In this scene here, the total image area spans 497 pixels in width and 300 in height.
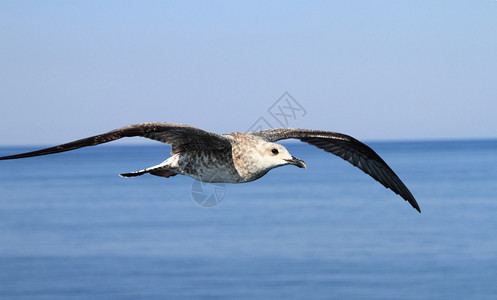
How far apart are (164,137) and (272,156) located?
5.03 feet

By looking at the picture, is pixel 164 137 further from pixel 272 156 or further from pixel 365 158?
pixel 365 158

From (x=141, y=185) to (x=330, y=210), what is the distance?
2904cm

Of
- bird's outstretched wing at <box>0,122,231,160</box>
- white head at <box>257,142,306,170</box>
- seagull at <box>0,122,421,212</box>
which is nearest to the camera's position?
bird's outstretched wing at <box>0,122,231,160</box>

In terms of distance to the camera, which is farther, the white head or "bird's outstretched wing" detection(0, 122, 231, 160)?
the white head

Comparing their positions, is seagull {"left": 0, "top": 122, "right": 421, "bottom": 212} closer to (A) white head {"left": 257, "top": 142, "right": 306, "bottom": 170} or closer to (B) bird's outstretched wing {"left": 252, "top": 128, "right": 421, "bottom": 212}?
(A) white head {"left": 257, "top": 142, "right": 306, "bottom": 170}

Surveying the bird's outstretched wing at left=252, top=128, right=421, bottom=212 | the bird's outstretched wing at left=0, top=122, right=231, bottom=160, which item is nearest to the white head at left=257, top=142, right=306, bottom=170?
the bird's outstretched wing at left=0, top=122, right=231, bottom=160

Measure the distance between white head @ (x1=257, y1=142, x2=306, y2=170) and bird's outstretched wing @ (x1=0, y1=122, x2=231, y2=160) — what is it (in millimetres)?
497

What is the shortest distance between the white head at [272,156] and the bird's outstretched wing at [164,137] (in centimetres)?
50

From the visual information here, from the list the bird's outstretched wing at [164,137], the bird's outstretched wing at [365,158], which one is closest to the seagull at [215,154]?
the bird's outstretched wing at [164,137]

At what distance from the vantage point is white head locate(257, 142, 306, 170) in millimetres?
10594

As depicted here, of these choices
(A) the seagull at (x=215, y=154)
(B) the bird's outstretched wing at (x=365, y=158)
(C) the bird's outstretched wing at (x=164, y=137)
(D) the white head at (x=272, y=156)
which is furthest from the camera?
(B) the bird's outstretched wing at (x=365, y=158)

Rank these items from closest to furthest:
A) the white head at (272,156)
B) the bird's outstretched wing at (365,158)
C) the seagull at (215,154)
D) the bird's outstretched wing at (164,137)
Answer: the bird's outstretched wing at (164,137), the seagull at (215,154), the white head at (272,156), the bird's outstretched wing at (365,158)

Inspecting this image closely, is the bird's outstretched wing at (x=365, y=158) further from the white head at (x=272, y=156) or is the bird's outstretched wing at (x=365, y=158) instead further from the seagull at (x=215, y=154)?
the white head at (x=272, y=156)

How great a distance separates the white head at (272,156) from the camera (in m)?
10.6
